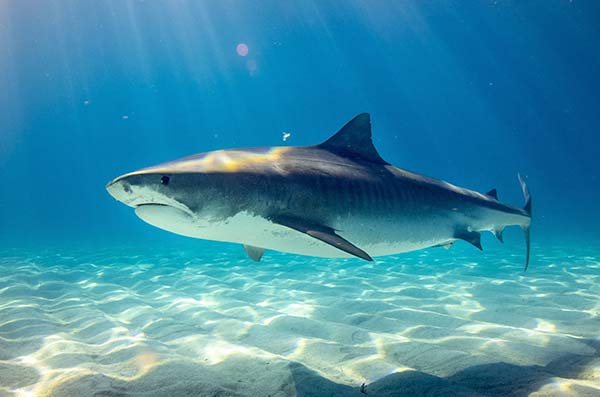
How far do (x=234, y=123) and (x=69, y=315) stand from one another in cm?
7306

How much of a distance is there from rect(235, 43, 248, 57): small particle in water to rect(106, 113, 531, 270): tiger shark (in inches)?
1860

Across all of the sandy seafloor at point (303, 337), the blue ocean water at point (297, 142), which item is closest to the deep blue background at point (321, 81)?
the blue ocean water at point (297, 142)

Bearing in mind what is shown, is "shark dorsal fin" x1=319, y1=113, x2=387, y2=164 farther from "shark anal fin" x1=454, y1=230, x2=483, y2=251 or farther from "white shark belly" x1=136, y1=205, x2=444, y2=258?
"shark anal fin" x1=454, y1=230, x2=483, y2=251

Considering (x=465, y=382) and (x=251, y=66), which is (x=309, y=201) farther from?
(x=251, y=66)

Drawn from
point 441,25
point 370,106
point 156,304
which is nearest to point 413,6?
point 441,25

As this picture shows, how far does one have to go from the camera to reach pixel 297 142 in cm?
6562

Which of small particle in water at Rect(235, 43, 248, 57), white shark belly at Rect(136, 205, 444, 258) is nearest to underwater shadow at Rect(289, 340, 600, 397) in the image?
white shark belly at Rect(136, 205, 444, 258)

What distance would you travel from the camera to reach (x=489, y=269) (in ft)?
33.4

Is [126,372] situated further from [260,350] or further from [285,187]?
[285,187]

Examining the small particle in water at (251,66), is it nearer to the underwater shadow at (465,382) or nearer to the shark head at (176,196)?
the shark head at (176,196)

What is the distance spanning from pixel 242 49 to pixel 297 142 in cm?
2150

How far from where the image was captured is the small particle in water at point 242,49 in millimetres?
46750

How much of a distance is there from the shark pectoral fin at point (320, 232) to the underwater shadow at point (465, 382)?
958 mm

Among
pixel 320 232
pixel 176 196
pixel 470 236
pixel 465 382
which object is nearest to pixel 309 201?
pixel 320 232
